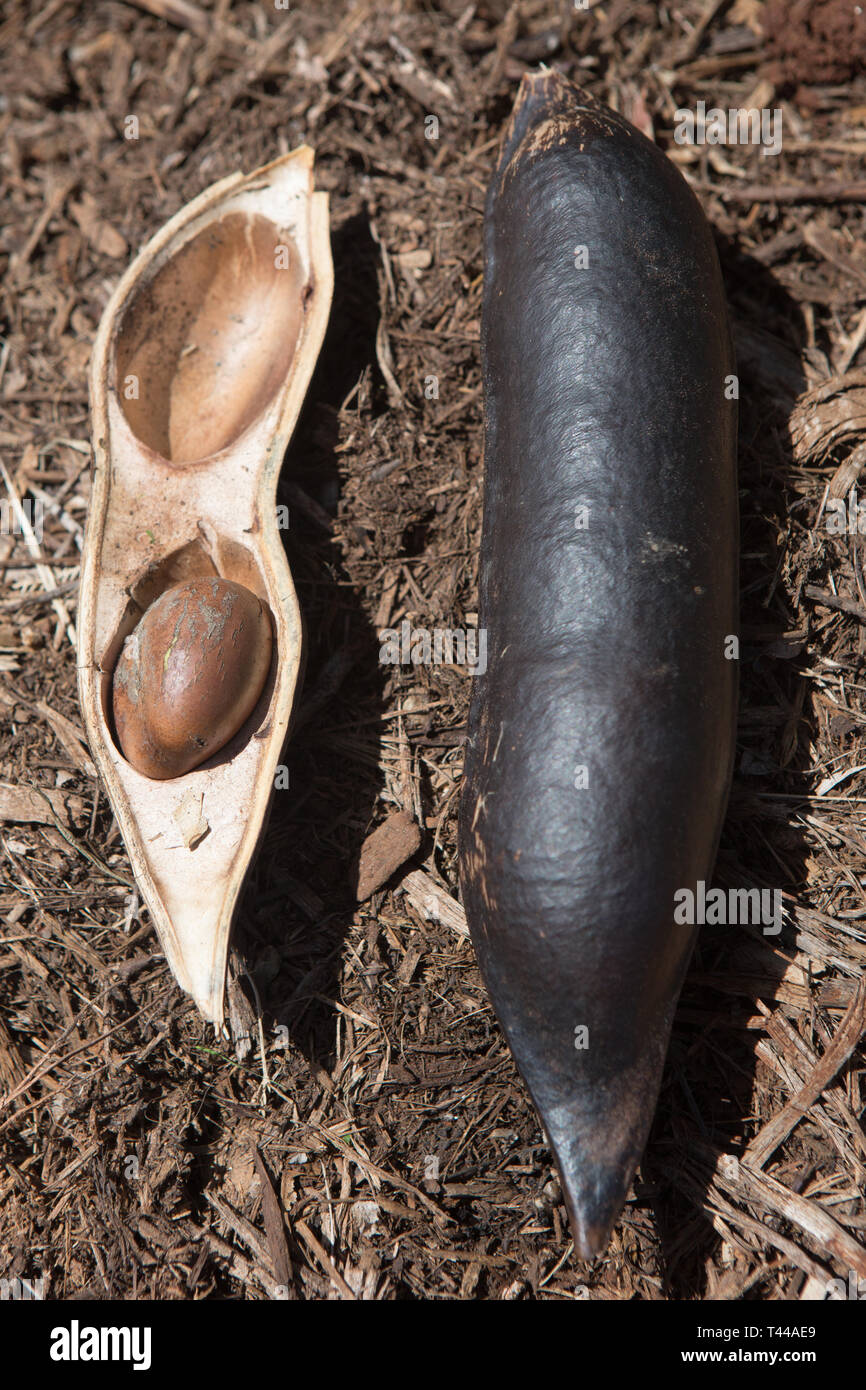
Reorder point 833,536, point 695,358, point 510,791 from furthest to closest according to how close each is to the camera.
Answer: point 833,536, point 695,358, point 510,791

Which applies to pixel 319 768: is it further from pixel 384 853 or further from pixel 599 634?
pixel 599 634

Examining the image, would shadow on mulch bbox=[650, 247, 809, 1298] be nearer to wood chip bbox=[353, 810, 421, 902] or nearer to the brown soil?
wood chip bbox=[353, 810, 421, 902]

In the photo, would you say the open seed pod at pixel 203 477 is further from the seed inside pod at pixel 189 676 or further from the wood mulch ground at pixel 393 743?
the wood mulch ground at pixel 393 743

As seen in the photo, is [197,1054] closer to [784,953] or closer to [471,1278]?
[471,1278]

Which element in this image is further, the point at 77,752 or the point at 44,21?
the point at 44,21

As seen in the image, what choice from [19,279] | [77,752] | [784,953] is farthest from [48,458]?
[784,953]

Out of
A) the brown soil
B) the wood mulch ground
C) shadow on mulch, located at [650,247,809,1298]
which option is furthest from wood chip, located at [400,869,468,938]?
the brown soil

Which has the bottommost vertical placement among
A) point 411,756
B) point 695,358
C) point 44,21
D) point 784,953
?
point 784,953

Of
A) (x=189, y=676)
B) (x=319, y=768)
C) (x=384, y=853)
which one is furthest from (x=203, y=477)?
(x=384, y=853)
